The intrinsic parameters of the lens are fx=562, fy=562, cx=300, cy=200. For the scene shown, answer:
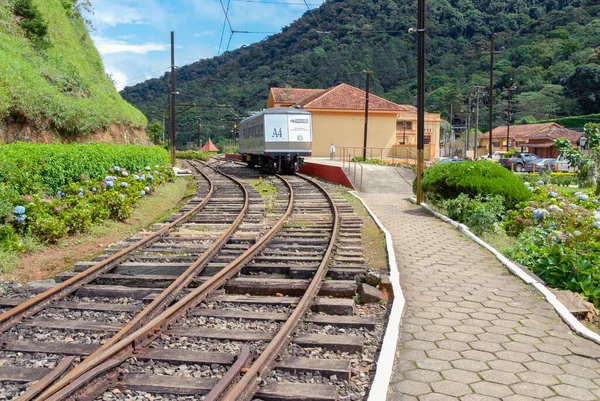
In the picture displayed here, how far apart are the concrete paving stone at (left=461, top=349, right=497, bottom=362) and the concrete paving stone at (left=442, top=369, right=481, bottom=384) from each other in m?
0.32

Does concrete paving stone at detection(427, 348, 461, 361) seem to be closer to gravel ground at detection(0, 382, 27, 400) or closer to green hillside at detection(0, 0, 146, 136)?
gravel ground at detection(0, 382, 27, 400)

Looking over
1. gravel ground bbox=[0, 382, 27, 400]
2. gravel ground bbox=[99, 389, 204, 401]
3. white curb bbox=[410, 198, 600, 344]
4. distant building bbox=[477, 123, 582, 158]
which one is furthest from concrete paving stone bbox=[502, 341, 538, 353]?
distant building bbox=[477, 123, 582, 158]

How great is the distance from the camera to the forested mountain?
77.5 m

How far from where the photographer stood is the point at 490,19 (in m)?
105

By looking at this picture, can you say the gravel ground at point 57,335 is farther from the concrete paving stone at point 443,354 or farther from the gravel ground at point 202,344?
the concrete paving stone at point 443,354

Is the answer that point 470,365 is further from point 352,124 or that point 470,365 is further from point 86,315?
point 352,124

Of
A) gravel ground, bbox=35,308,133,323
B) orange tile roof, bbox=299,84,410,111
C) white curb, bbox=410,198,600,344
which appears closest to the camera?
white curb, bbox=410,198,600,344

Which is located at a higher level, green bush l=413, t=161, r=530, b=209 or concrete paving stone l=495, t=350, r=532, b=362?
green bush l=413, t=161, r=530, b=209

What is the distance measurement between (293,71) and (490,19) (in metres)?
46.8

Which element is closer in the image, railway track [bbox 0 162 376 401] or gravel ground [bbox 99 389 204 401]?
gravel ground [bbox 99 389 204 401]

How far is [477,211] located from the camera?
36.9 ft

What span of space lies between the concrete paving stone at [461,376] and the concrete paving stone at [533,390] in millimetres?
294

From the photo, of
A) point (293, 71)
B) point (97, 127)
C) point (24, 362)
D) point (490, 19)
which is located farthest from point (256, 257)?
point (490, 19)

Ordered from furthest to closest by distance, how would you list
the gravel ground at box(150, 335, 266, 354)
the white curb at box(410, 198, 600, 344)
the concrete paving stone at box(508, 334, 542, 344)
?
the white curb at box(410, 198, 600, 344)
the concrete paving stone at box(508, 334, 542, 344)
the gravel ground at box(150, 335, 266, 354)
